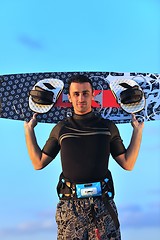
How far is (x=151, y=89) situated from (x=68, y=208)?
6.73ft

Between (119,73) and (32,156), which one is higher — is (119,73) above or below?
above

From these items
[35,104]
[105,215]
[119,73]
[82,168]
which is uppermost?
[119,73]

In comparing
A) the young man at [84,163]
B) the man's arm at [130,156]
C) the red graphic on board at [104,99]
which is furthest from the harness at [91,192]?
the red graphic on board at [104,99]

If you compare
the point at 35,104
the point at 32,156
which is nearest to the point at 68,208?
the point at 32,156

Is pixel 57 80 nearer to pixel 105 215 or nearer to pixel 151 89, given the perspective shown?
pixel 151 89

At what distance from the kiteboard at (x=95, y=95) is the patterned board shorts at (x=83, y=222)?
4.19 ft

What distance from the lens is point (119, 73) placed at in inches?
223

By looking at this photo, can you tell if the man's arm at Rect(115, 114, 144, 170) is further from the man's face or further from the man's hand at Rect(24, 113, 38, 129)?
the man's hand at Rect(24, 113, 38, 129)

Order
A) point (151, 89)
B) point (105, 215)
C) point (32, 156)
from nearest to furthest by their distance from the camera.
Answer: point (105, 215) < point (32, 156) < point (151, 89)

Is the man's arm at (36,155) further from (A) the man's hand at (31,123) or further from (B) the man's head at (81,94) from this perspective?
(B) the man's head at (81,94)

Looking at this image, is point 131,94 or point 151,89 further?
point 151,89

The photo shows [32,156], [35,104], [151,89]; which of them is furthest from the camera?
[151,89]

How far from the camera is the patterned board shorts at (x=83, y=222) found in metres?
4.19

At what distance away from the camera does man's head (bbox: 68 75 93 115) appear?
4.51m
